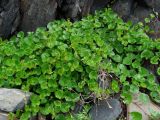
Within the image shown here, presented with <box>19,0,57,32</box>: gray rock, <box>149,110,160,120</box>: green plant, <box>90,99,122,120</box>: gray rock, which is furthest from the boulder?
<box>19,0,57,32</box>: gray rock

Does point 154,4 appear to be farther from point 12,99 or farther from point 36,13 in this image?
point 12,99

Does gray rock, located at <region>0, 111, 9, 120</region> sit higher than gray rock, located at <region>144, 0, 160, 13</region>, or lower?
lower

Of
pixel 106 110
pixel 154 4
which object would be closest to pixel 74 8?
pixel 154 4

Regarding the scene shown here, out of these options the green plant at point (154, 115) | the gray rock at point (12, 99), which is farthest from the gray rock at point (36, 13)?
the green plant at point (154, 115)

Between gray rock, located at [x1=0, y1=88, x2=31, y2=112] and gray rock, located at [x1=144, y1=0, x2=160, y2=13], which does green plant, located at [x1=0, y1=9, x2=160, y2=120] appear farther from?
gray rock, located at [x1=144, y1=0, x2=160, y2=13]

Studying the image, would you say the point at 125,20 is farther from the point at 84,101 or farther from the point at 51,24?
the point at 84,101
